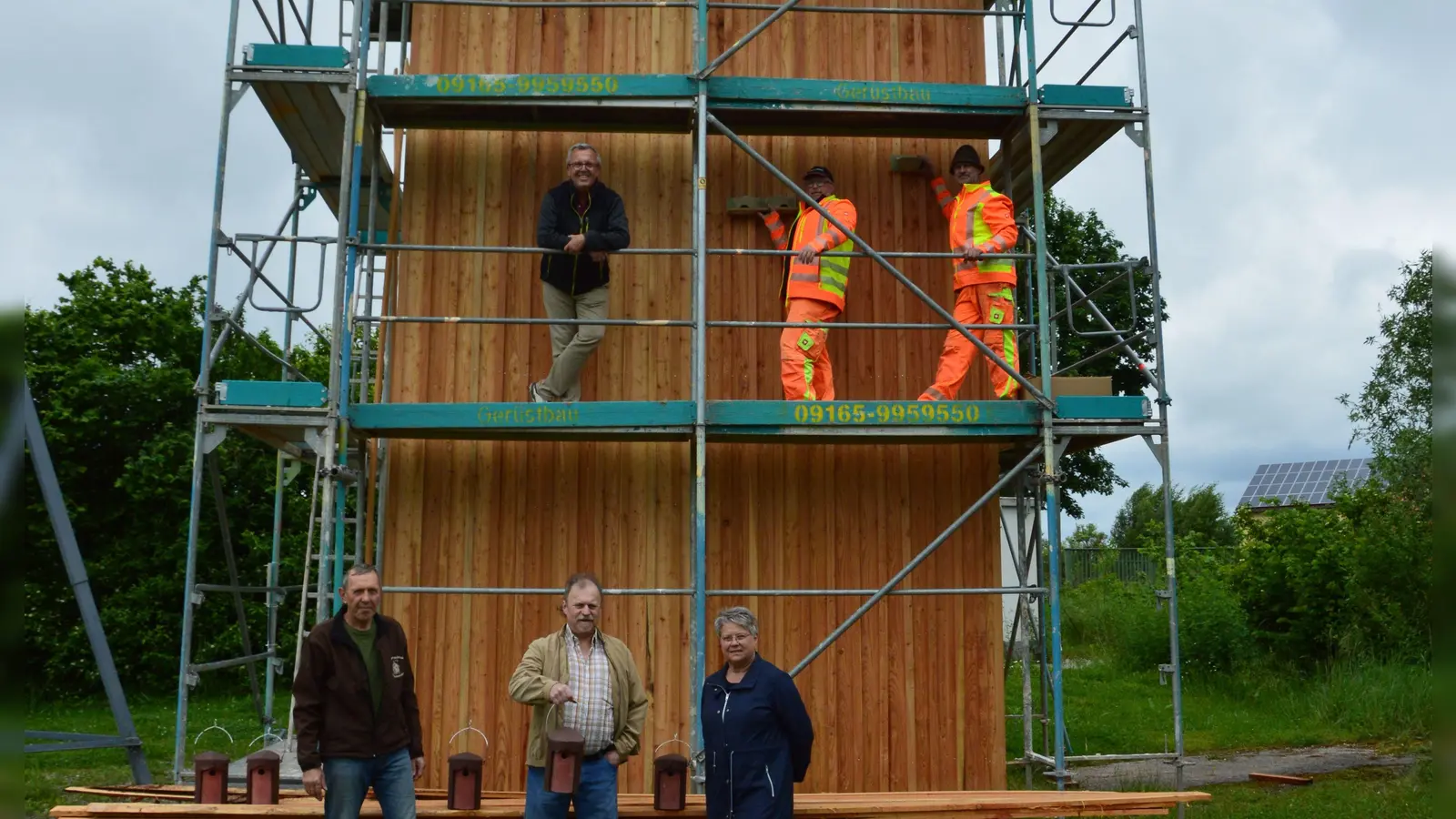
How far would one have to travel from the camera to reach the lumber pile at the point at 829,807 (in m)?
6.59

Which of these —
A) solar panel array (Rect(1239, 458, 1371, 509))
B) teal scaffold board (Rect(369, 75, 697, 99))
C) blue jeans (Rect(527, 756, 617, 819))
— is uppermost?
solar panel array (Rect(1239, 458, 1371, 509))

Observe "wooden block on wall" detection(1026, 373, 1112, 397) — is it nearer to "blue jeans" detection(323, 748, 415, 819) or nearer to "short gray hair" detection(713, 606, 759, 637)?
"short gray hair" detection(713, 606, 759, 637)

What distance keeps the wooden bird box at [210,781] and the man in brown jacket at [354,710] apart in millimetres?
1207

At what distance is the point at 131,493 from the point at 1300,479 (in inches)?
1642

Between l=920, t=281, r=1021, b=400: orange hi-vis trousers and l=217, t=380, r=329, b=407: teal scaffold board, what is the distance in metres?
3.99

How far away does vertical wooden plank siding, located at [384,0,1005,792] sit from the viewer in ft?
28.4

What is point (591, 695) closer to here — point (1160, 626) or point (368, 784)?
point (368, 784)

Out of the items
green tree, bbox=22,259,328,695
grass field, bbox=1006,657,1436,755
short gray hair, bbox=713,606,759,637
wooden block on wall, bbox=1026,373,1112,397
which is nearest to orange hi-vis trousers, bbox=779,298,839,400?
wooden block on wall, bbox=1026,373,1112,397

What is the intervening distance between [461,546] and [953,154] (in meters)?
4.66

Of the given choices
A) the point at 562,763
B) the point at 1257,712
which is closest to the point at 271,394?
the point at 562,763

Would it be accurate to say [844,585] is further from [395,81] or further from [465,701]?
[395,81]

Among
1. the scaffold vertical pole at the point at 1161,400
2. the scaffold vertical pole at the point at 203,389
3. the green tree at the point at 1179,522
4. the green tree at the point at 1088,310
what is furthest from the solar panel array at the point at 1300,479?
the scaffold vertical pole at the point at 203,389

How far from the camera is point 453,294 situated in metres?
8.95

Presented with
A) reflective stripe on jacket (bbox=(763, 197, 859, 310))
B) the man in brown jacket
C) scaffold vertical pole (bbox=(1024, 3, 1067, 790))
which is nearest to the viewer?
the man in brown jacket
